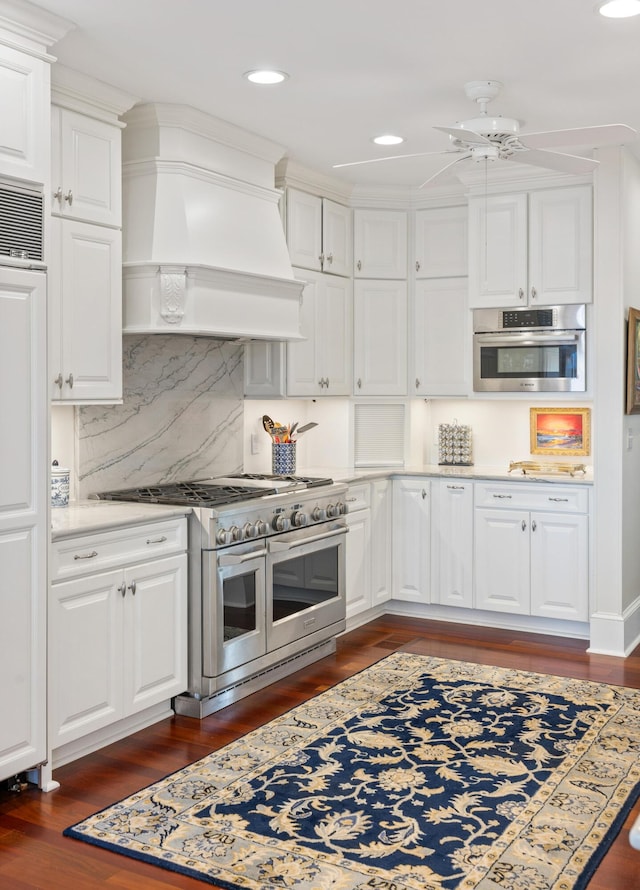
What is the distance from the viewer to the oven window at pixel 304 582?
443 cm

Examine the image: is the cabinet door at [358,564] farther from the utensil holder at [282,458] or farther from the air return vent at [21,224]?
the air return vent at [21,224]

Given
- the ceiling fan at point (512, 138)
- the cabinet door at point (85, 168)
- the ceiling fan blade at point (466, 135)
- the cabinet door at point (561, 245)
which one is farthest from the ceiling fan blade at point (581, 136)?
the cabinet door at point (85, 168)

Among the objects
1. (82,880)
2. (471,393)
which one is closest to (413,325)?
(471,393)

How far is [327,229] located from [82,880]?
387cm

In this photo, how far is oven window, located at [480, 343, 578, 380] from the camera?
518cm

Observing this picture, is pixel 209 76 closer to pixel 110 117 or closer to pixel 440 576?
pixel 110 117

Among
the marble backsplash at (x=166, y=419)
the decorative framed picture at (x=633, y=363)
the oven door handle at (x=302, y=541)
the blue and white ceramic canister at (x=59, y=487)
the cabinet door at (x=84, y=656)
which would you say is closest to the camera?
the cabinet door at (x=84, y=656)

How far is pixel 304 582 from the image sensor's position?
466 cm

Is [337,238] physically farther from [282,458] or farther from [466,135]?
[466,135]

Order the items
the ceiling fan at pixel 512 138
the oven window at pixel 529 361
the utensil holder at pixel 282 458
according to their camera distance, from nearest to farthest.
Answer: the ceiling fan at pixel 512 138 → the oven window at pixel 529 361 → the utensil holder at pixel 282 458

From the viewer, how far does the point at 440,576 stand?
5566 mm

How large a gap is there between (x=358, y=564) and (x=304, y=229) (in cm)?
199

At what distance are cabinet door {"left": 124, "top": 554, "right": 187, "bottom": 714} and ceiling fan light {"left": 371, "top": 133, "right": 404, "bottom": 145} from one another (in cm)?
235

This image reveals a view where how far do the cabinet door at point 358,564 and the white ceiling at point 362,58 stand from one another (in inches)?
85.6
